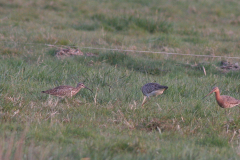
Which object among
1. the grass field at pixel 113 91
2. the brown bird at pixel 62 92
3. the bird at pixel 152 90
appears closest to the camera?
the grass field at pixel 113 91

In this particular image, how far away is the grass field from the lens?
4.66 meters

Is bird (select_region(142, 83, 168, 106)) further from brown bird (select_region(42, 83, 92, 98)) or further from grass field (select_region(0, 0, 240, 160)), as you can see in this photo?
brown bird (select_region(42, 83, 92, 98))

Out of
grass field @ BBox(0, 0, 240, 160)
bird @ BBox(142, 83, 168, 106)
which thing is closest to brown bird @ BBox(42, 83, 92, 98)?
grass field @ BBox(0, 0, 240, 160)

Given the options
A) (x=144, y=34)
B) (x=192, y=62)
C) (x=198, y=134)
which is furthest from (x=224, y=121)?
(x=144, y=34)

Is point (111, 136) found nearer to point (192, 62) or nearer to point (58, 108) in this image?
point (58, 108)

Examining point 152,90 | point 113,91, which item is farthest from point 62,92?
point 152,90

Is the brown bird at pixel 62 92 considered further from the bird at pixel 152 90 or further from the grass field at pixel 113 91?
the bird at pixel 152 90

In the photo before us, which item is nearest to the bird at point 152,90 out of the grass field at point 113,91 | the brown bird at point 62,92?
the grass field at point 113,91

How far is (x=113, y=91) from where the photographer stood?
717 centimetres

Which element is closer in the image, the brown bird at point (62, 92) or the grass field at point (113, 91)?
the grass field at point (113, 91)

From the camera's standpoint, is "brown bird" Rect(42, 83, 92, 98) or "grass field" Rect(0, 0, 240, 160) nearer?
"grass field" Rect(0, 0, 240, 160)

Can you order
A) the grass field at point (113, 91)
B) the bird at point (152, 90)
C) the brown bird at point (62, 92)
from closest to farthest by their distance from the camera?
the grass field at point (113, 91), the brown bird at point (62, 92), the bird at point (152, 90)

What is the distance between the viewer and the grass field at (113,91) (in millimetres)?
4664

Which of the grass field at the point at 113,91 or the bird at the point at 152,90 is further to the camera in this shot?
the bird at the point at 152,90
